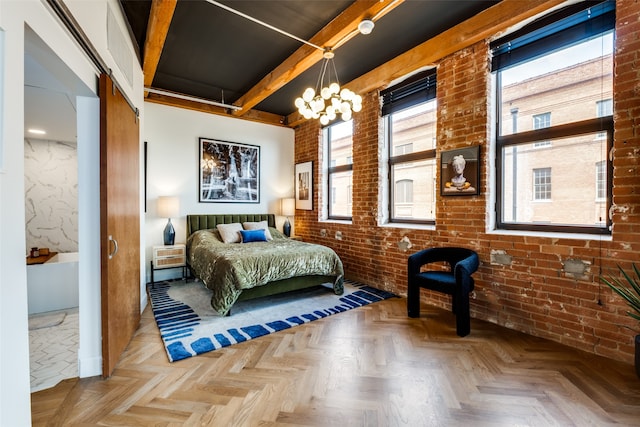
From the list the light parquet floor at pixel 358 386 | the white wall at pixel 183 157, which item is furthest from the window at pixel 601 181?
the white wall at pixel 183 157

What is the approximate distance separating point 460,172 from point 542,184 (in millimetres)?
758

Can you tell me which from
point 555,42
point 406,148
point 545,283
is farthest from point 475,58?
point 545,283

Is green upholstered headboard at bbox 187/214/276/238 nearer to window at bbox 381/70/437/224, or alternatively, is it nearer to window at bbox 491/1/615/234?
window at bbox 381/70/437/224

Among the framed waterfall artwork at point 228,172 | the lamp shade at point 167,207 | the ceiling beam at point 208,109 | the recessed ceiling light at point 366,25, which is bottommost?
the lamp shade at point 167,207

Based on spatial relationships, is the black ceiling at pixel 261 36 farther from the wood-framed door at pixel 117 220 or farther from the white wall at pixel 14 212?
the white wall at pixel 14 212

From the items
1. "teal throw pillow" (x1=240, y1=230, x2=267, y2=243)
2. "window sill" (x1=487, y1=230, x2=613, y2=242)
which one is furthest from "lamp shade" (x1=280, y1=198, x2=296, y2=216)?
"window sill" (x1=487, y1=230, x2=613, y2=242)

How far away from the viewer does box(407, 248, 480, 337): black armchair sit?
2.71 metres

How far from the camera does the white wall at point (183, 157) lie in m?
4.67

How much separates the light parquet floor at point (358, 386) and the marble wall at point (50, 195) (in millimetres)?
2922

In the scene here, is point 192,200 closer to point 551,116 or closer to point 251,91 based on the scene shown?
point 251,91

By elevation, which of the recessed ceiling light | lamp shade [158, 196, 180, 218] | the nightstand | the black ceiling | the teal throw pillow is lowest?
the nightstand

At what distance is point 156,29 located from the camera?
2762 millimetres

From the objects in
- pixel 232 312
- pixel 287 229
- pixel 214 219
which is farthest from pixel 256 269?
pixel 287 229

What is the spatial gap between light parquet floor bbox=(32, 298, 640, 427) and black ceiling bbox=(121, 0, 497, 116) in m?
3.15
